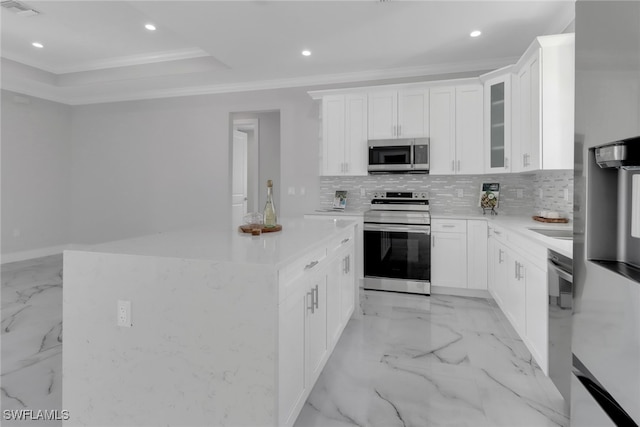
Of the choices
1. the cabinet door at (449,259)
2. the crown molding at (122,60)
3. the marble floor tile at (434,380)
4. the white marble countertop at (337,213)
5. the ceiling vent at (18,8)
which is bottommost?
the marble floor tile at (434,380)

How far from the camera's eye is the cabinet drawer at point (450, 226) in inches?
143

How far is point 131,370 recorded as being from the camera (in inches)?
57.3

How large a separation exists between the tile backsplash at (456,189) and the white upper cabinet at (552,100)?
2.73 ft

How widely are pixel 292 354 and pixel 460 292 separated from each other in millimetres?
2821

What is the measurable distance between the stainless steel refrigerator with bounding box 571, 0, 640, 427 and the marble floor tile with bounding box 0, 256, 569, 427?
1033 millimetres

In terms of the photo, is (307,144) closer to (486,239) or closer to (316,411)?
(486,239)

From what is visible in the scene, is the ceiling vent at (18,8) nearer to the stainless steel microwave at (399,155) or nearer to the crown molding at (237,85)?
the crown molding at (237,85)

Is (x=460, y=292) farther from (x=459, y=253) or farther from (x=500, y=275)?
(x=500, y=275)

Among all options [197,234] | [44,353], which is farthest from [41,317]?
[197,234]

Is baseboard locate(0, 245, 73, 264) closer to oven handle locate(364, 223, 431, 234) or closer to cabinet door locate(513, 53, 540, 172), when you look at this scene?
oven handle locate(364, 223, 431, 234)

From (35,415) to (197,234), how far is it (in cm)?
120

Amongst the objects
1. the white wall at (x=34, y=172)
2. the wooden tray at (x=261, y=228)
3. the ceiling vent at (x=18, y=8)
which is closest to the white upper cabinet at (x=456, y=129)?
the wooden tray at (x=261, y=228)

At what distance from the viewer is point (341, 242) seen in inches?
95.7

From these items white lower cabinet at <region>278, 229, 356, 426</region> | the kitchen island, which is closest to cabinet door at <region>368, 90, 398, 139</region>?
white lower cabinet at <region>278, 229, 356, 426</region>
